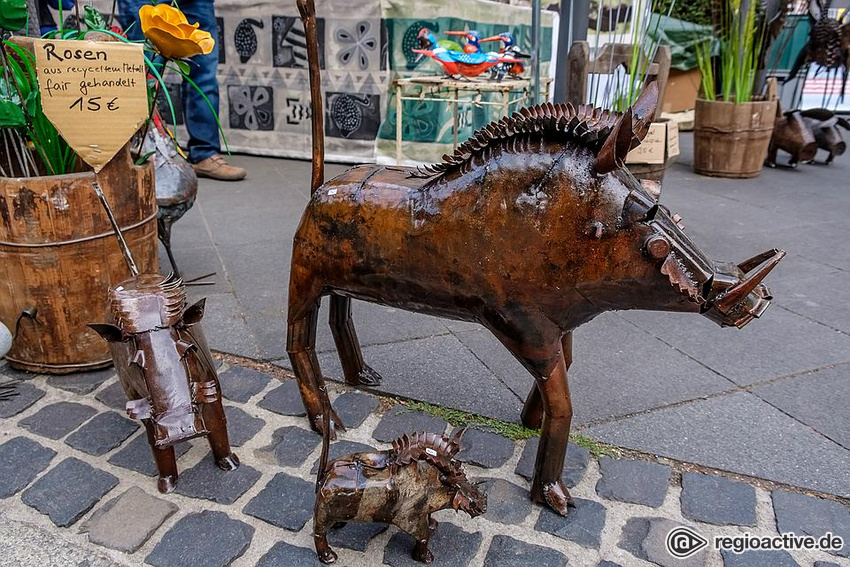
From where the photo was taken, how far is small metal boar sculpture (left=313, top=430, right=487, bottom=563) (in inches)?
69.2

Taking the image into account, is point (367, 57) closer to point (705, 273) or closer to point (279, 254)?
point (279, 254)

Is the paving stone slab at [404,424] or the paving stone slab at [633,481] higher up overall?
the paving stone slab at [404,424]

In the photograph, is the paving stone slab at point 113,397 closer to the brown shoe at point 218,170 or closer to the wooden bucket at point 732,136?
the brown shoe at point 218,170

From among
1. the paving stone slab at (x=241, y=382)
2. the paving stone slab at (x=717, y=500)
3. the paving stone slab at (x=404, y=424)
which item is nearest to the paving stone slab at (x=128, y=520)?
the paving stone slab at (x=241, y=382)

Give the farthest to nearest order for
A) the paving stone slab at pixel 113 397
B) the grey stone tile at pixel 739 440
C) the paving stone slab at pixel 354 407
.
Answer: the paving stone slab at pixel 113 397
the paving stone slab at pixel 354 407
the grey stone tile at pixel 739 440

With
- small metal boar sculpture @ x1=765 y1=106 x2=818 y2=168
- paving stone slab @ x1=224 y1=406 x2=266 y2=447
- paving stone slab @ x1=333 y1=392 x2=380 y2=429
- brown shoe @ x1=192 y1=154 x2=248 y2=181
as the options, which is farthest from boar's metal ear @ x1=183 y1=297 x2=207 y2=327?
small metal boar sculpture @ x1=765 y1=106 x2=818 y2=168

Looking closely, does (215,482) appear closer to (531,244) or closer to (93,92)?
(531,244)

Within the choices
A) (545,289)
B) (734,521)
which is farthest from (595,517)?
(545,289)

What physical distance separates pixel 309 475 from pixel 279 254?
8.04 ft

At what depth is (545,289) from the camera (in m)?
1.84

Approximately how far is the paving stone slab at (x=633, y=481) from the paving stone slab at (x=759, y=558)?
0.27 metres

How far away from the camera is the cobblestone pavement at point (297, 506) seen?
1930 mm

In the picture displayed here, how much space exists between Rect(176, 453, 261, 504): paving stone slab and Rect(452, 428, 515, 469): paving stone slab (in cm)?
75

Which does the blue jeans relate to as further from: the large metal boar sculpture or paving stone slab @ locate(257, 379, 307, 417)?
the large metal boar sculpture
